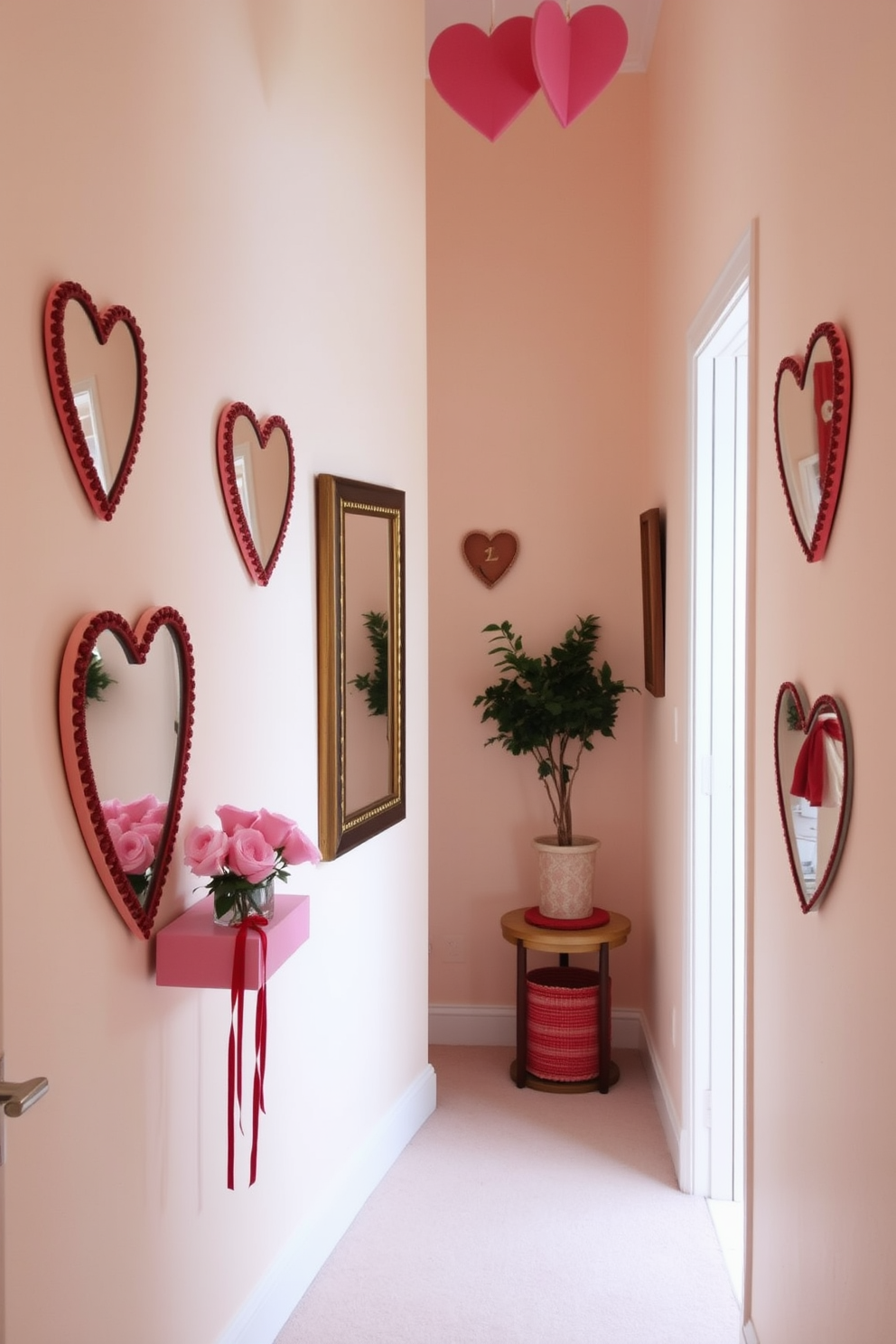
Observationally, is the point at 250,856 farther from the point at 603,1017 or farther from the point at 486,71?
the point at 603,1017

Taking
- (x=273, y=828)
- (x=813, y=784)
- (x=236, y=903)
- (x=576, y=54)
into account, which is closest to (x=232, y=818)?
(x=273, y=828)

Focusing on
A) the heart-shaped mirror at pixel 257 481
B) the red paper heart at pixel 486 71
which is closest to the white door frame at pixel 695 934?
the red paper heart at pixel 486 71

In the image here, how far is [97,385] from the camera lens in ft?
5.82

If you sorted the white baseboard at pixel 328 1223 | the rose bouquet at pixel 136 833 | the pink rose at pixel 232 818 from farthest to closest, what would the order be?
the white baseboard at pixel 328 1223
the pink rose at pixel 232 818
the rose bouquet at pixel 136 833

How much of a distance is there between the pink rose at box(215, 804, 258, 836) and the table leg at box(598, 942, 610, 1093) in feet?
6.92

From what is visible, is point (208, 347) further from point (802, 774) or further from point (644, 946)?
point (644, 946)

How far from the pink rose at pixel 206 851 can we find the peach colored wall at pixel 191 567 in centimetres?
10

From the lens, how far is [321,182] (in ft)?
9.54

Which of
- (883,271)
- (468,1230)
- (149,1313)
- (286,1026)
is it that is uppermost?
(883,271)

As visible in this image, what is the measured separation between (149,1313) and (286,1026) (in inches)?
29.9

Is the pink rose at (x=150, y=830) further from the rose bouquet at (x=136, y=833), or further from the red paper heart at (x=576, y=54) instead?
the red paper heart at (x=576, y=54)

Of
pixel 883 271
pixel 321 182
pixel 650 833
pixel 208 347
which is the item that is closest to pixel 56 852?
pixel 208 347

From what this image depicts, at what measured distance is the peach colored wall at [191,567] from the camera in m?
1.62

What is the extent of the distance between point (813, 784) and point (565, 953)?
2.46 m
